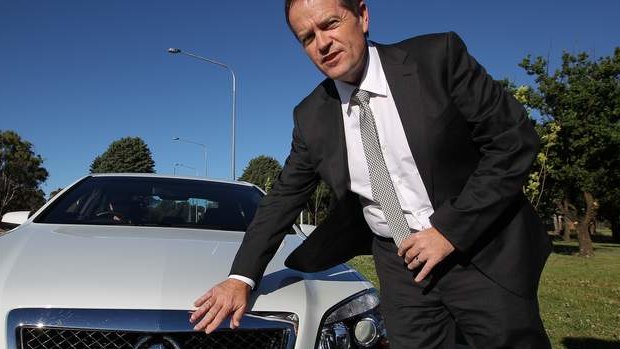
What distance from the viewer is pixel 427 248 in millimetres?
1701

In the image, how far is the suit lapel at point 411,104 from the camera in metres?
1.75

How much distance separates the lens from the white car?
1.90 metres

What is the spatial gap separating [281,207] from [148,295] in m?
0.61

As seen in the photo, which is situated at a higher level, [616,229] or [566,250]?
[616,229]

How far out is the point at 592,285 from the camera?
33.9 ft

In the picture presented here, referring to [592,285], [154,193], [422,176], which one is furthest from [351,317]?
[592,285]

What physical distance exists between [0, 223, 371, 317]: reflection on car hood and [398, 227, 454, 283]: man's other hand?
0.57m

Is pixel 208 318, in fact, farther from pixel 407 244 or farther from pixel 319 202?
pixel 319 202

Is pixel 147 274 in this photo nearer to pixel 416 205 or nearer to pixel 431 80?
pixel 416 205

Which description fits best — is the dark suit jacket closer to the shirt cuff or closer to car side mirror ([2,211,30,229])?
the shirt cuff

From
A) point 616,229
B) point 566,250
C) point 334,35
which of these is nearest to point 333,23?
point 334,35

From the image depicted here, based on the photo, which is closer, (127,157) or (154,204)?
(154,204)

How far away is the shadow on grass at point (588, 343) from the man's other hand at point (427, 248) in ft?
12.9

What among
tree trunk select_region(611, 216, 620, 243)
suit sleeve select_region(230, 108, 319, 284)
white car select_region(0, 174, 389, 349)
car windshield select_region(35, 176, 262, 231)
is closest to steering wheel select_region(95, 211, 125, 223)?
car windshield select_region(35, 176, 262, 231)
